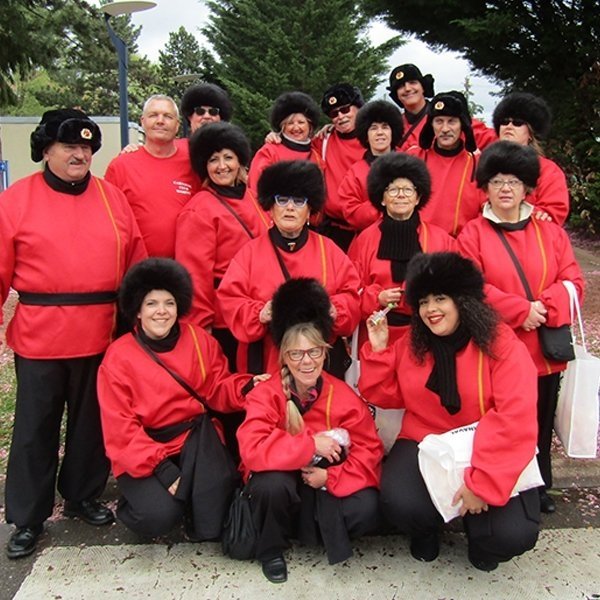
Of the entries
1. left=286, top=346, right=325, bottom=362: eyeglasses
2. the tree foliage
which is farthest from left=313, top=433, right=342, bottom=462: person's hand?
the tree foliage

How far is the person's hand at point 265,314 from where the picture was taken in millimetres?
3381

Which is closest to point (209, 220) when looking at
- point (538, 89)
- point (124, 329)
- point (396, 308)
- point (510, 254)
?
point (124, 329)

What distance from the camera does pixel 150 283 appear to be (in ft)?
11.0

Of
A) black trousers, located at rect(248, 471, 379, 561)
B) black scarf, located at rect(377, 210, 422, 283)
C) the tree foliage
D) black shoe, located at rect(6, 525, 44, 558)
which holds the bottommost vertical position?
black shoe, located at rect(6, 525, 44, 558)

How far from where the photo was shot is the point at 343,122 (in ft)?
15.4

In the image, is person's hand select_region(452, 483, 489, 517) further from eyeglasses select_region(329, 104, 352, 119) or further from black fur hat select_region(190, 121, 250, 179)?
eyeglasses select_region(329, 104, 352, 119)

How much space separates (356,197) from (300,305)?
1.23 metres

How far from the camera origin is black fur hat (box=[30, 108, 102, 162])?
3.27 metres

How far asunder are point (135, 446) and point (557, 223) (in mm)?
2571

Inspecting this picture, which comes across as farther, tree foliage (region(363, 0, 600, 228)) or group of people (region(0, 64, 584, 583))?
tree foliage (region(363, 0, 600, 228))

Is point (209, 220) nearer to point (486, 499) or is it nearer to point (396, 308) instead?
point (396, 308)

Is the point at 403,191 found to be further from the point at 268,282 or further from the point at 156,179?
the point at 156,179

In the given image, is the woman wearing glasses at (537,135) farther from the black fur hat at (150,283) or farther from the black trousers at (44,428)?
the black trousers at (44,428)

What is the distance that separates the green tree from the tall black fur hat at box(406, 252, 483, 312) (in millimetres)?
18741
